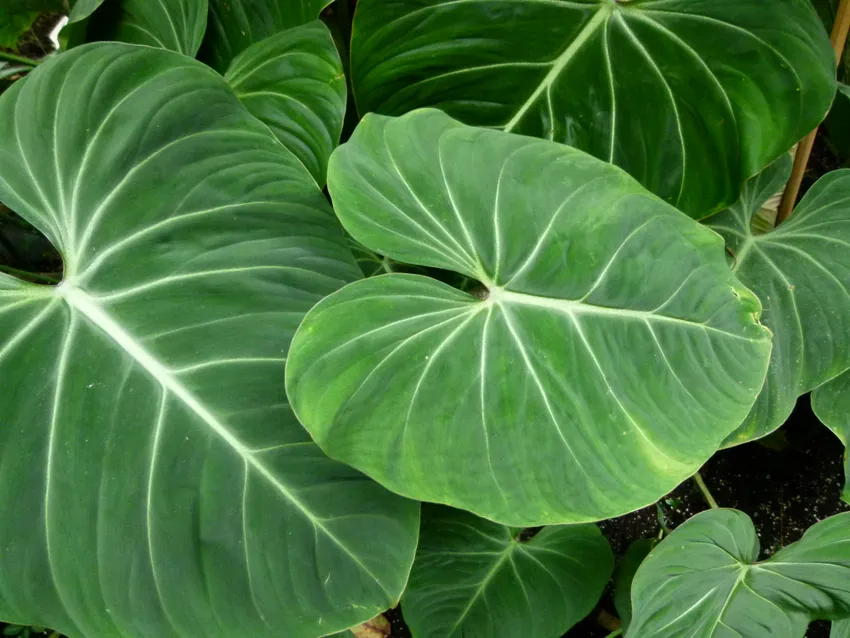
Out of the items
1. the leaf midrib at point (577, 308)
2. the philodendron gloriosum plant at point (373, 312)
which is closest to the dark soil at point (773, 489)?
the philodendron gloriosum plant at point (373, 312)

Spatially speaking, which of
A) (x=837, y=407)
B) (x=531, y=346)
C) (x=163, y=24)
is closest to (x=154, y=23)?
(x=163, y=24)

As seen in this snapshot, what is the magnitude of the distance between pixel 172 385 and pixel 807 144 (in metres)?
1.23

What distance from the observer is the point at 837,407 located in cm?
102

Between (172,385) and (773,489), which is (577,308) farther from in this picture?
(773,489)

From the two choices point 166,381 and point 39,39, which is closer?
point 166,381

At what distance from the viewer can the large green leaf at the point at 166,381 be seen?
646 mm

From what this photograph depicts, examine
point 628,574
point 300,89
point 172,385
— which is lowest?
point 628,574

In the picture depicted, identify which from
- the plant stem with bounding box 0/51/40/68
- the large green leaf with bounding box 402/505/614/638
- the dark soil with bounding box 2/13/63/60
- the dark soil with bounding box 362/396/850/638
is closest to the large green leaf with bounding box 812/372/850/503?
the large green leaf with bounding box 402/505/614/638

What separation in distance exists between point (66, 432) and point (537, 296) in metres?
0.53

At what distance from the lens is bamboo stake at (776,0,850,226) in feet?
3.45

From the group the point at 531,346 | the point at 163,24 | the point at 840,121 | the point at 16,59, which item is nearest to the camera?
the point at 531,346

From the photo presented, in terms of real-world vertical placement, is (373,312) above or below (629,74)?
below

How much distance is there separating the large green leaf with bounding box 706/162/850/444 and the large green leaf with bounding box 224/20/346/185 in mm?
716

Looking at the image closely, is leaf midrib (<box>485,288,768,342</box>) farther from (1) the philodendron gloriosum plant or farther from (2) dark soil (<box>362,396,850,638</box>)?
(2) dark soil (<box>362,396,850,638</box>)
